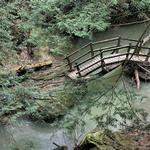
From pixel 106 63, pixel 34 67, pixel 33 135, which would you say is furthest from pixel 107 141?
pixel 34 67

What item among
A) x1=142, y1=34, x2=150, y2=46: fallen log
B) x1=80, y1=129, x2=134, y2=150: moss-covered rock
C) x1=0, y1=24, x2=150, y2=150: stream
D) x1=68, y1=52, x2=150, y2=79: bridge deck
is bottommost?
x1=0, y1=24, x2=150, y2=150: stream

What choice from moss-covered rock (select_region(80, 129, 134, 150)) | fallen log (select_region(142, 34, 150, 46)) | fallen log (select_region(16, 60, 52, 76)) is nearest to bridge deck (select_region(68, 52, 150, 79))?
fallen log (select_region(16, 60, 52, 76))

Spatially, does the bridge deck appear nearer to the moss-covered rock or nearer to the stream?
the stream

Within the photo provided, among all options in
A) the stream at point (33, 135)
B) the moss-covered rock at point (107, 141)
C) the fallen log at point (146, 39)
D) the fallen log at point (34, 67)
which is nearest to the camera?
the moss-covered rock at point (107, 141)

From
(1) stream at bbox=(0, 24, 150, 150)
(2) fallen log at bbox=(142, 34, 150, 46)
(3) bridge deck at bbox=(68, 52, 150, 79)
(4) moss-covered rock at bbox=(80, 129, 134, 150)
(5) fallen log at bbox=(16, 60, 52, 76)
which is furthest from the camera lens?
(2) fallen log at bbox=(142, 34, 150, 46)

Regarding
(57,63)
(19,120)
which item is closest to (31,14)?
(57,63)

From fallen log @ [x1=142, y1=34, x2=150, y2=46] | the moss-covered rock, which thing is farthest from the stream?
fallen log @ [x1=142, y1=34, x2=150, y2=46]

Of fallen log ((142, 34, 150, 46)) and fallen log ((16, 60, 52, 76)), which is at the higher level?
fallen log ((142, 34, 150, 46))

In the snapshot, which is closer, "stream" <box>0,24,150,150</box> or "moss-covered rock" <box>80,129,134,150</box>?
"moss-covered rock" <box>80,129,134,150</box>

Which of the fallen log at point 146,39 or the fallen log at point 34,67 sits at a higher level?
the fallen log at point 146,39

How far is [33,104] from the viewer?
33.5 feet

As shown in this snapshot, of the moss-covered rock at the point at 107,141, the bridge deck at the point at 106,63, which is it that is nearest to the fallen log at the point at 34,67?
the bridge deck at the point at 106,63

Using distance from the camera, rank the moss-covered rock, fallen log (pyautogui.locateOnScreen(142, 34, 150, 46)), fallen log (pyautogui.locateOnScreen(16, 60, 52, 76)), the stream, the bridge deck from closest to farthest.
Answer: the moss-covered rock
the stream
the bridge deck
fallen log (pyautogui.locateOnScreen(16, 60, 52, 76))
fallen log (pyautogui.locateOnScreen(142, 34, 150, 46))

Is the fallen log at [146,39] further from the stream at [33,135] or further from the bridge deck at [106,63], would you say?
the stream at [33,135]
